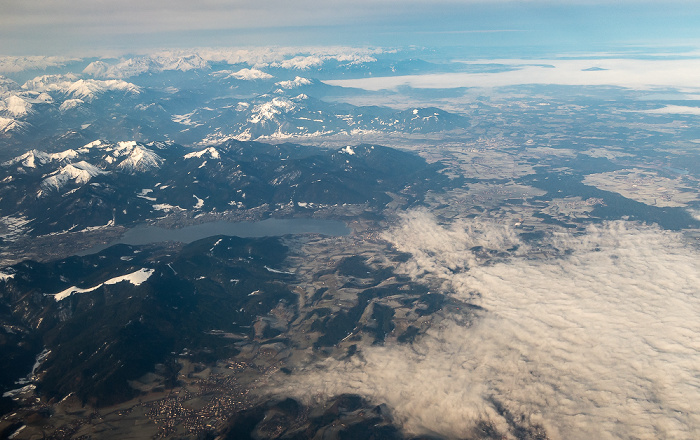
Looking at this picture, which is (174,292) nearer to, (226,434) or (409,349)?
(226,434)

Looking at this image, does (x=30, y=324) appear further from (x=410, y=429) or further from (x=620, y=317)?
(x=620, y=317)

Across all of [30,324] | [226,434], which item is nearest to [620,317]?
[226,434]

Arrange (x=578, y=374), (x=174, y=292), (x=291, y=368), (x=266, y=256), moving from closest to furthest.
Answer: (x=578, y=374) → (x=291, y=368) → (x=174, y=292) → (x=266, y=256)

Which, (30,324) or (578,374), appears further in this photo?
(30,324)

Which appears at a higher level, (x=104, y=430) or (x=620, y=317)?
(x=620, y=317)

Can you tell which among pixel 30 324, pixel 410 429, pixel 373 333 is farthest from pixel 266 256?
pixel 410 429

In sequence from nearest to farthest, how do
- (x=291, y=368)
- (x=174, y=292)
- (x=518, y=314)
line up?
(x=291, y=368) < (x=518, y=314) < (x=174, y=292)

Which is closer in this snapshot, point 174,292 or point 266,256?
point 174,292

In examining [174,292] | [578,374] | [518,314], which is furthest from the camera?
[174,292]

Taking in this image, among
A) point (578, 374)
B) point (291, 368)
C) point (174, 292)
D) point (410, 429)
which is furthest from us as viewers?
point (174, 292)
